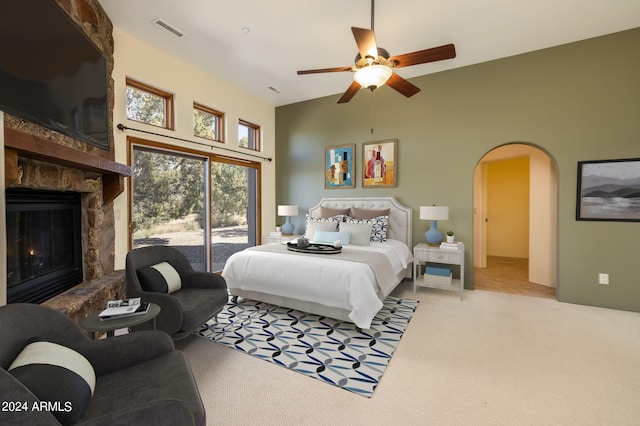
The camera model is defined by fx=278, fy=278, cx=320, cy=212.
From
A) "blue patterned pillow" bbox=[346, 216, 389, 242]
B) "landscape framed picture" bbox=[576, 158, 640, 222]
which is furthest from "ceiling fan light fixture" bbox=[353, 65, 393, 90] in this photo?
"landscape framed picture" bbox=[576, 158, 640, 222]

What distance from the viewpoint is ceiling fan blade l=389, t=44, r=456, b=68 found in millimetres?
2354

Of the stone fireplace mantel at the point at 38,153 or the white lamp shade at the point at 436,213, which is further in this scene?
the white lamp shade at the point at 436,213

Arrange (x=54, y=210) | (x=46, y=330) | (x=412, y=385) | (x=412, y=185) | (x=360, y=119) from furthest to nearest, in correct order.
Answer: (x=360, y=119) < (x=412, y=185) < (x=54, y=210) < (x=412, y=385) < (x=46, y=330)

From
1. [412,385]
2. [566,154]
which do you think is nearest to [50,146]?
[412,385]

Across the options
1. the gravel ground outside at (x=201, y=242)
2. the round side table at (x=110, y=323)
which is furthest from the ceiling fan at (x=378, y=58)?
the gravel ground outside at (x=201, y=242)

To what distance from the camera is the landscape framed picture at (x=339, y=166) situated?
519 cm

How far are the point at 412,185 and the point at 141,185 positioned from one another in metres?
4.11

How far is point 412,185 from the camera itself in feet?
15.5

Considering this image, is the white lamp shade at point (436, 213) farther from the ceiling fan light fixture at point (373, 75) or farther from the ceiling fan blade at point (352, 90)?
the ceiling fan light fixture at point (373, 75)

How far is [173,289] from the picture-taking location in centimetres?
267

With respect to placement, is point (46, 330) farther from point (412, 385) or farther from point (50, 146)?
point (412, 385)

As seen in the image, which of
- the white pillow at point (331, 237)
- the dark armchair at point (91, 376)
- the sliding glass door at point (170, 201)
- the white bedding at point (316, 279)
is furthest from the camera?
the white pillow at point (331, 237)

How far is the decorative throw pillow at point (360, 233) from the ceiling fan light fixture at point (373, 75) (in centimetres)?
207

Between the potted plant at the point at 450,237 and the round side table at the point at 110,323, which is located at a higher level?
the potted plant at the point at 450,237
